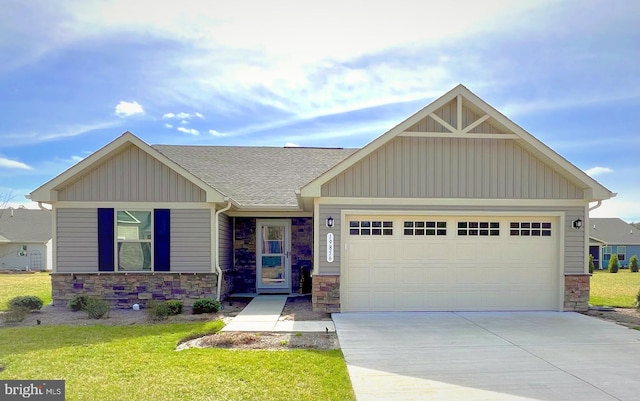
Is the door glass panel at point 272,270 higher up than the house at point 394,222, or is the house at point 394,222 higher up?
the house at point 394,222

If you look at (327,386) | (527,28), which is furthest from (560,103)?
(327,386)

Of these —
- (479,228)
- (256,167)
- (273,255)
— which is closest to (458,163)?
(479,228)

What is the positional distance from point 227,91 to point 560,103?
402 inches

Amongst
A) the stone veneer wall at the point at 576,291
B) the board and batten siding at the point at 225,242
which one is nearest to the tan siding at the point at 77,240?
the board and batten siding at the point at 225,242

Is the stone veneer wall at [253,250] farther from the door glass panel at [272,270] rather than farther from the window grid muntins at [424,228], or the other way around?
the window grid muntins at [424,228]

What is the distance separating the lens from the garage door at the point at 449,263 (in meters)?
9.36

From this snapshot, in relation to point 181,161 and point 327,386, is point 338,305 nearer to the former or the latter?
point 327,386

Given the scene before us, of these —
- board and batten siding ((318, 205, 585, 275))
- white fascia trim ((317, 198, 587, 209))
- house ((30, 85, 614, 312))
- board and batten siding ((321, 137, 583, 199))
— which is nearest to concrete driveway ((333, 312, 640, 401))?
house ((30, 85, 614, 312))

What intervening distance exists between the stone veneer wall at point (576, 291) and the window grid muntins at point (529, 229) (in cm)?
118

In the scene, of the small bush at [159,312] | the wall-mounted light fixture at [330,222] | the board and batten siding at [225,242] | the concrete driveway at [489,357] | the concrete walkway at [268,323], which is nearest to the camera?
the concrete driveway at [489,357]

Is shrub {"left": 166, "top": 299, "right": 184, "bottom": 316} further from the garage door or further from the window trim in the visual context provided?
the garage door

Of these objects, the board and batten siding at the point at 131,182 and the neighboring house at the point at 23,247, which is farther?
the neighboring house at the point at 23,247

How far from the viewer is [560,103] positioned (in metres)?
12.4

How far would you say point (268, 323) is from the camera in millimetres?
8078
